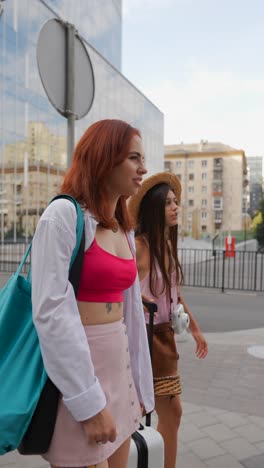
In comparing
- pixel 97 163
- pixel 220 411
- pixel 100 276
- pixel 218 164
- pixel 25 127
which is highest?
pixel 218 164

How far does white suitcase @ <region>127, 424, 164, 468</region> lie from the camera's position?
77.5 inches

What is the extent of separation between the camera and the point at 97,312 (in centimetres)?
136

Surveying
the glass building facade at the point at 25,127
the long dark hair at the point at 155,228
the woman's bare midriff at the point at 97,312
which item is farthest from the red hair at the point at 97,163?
the glass building facade at the point at 25,127

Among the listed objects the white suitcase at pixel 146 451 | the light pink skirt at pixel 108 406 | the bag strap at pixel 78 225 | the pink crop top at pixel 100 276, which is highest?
the bag strap at pixel 78 225

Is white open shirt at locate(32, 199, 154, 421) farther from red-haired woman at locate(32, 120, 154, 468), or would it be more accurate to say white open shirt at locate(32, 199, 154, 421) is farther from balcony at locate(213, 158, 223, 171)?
balcony at locate(213, 158, 223, 171)

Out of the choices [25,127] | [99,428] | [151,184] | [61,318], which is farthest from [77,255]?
[25,127]

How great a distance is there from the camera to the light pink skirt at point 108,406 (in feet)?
4.10

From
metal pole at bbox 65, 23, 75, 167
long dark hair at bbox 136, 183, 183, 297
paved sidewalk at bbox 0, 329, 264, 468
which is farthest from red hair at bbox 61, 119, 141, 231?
paved sidewalk at bbox 0, 329, 264, 468

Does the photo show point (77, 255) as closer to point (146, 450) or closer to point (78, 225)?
point (78, 225)

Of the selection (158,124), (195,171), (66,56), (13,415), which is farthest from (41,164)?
(195,171)

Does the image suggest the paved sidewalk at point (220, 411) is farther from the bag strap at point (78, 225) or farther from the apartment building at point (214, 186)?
the apartment building at point (214, 186)

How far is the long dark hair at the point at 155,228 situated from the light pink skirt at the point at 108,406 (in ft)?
3.07

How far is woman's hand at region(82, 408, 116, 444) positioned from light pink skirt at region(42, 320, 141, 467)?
7 cm

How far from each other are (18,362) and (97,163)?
65cm
